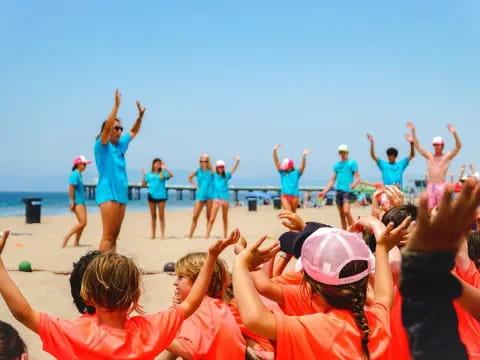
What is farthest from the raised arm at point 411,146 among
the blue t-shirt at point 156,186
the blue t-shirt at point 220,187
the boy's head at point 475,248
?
the boy's head at point 475,248

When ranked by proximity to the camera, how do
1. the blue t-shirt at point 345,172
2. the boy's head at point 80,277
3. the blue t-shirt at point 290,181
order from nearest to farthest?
the boy's head at point 80,277, the blue t-shirt at point 345,172, the blue t-shirt at point 290,181

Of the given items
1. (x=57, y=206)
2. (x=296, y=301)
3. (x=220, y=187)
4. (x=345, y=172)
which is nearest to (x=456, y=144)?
(x=345, y=172)

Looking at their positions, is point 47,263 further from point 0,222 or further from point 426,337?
point 0,222

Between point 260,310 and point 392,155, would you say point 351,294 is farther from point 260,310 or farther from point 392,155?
point 392,155

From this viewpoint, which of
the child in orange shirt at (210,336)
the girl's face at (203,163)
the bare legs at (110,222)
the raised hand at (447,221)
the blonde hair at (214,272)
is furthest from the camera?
the girl's face at (203,163)

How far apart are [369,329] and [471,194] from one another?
4.61 feet

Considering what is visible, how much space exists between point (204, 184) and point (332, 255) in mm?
9557

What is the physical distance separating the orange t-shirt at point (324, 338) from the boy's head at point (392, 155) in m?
8.63

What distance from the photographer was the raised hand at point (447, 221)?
0.77m

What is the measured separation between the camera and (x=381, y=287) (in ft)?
7.55

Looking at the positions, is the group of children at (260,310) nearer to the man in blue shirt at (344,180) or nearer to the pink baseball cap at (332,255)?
the pink baseball cap at (332,255)

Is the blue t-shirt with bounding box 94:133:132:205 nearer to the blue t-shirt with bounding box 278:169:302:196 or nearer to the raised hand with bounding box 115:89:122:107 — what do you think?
the raised hand with bounding box 115:89:122:107

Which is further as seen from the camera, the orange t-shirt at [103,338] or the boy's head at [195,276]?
the boy's head at [195,276]

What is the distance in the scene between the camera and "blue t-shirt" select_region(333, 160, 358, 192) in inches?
427
